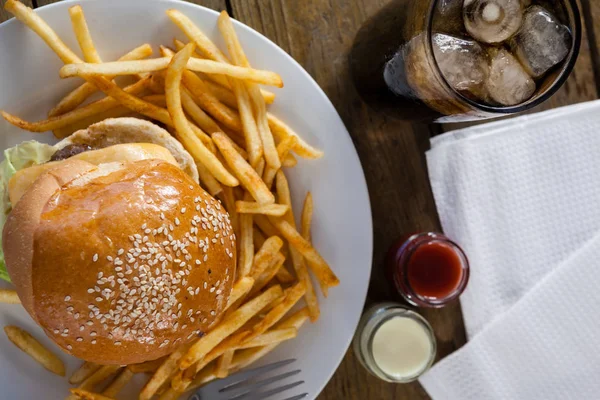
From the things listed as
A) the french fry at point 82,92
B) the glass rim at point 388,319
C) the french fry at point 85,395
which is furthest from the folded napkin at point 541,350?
the french fry at point 82,92

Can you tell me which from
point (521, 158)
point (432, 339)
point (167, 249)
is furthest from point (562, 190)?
point (167, 249)

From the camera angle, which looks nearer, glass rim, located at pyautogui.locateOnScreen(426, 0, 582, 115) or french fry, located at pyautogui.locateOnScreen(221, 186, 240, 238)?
glass rim, located at pyautogui.locateOnScreen(426, 0, 582, 115)

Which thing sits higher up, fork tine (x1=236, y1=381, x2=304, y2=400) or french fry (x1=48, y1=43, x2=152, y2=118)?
french fry (x1=48, y1=43, x2=152, y2=118)

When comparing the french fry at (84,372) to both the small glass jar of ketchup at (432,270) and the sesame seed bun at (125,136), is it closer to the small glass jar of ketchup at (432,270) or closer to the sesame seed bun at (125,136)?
the sesame seed bun at (125,136)

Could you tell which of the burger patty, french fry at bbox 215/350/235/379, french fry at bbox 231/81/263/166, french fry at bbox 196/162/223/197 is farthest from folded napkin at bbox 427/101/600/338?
the burger patty

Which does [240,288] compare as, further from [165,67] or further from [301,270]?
[165,67]

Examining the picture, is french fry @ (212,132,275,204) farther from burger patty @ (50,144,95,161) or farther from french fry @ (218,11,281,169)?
burger patty @ (50,144,95,161)

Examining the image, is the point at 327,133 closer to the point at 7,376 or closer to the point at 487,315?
the point at 487,315
